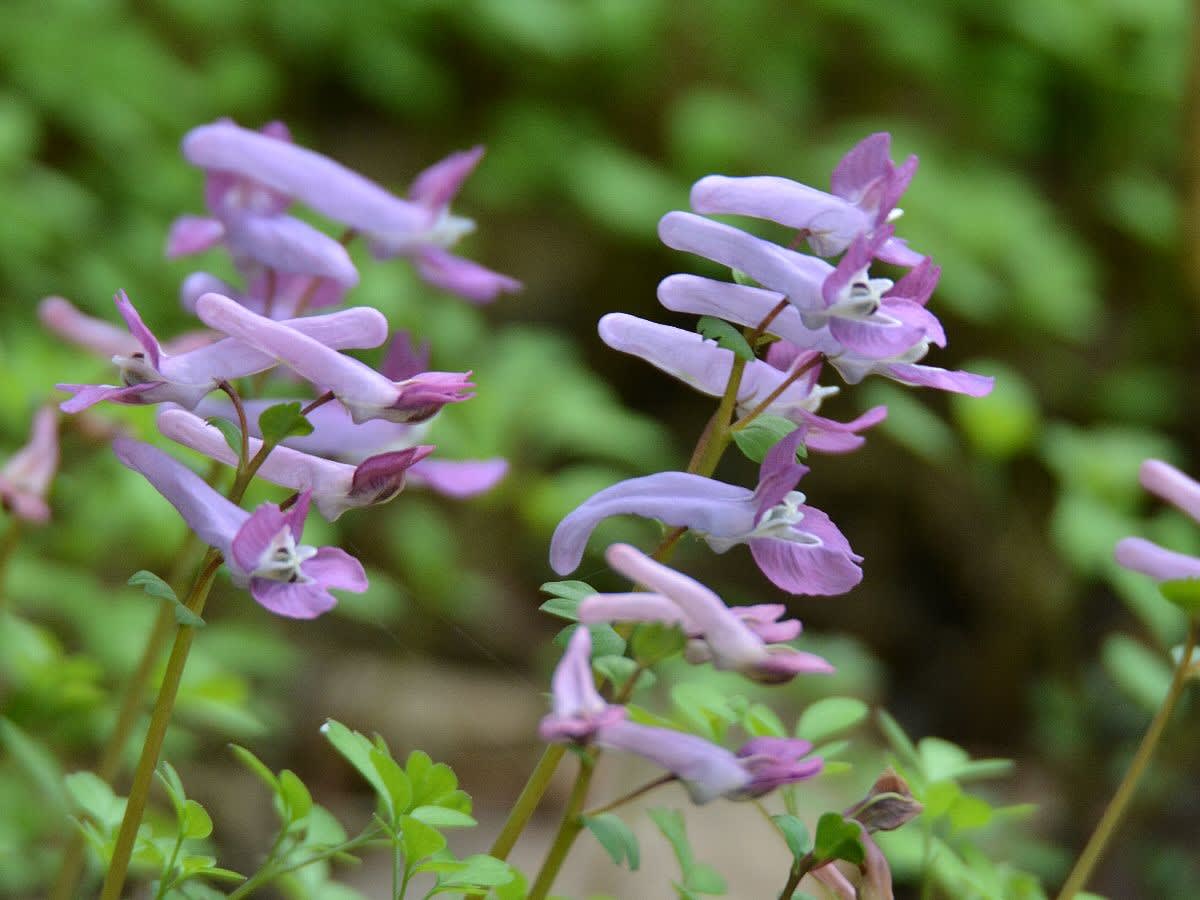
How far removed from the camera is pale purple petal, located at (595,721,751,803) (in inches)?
29.4

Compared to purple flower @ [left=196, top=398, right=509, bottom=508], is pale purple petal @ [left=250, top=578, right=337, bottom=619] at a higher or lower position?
higher

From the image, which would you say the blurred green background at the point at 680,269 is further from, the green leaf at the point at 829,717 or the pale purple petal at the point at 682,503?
the pale purple petal at the point at 682,503

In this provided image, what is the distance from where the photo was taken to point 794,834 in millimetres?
832

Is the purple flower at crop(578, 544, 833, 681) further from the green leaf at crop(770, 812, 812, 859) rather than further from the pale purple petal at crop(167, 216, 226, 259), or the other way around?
the pale purple petal at crop(167, 216, 226, 259)

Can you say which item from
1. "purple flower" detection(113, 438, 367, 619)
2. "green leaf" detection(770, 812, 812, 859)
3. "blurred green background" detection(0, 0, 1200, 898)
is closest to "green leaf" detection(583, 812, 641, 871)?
"green leaf" detection(770, 812, 812, 859)

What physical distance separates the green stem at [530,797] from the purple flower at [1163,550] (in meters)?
0.52

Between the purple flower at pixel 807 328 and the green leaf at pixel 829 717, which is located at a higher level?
the purple flower at pixel 807 328

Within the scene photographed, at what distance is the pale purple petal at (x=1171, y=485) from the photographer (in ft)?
3.45

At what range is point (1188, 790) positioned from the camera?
3334mm

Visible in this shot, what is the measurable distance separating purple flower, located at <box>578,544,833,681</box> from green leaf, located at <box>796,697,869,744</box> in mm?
326

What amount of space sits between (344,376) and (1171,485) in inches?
27.9

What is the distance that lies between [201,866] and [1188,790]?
3169 mm

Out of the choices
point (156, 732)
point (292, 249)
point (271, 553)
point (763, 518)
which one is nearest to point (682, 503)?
point (763, 518)

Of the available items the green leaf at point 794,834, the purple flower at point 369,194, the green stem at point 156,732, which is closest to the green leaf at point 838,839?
the green leaf at point 794,834
